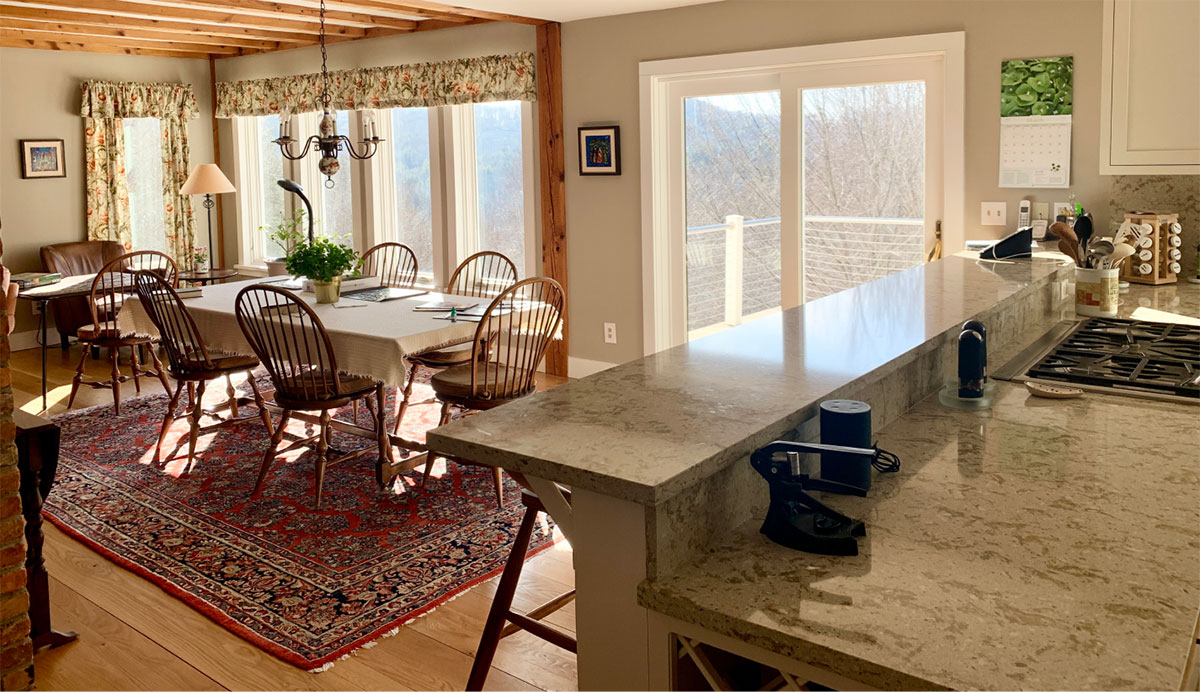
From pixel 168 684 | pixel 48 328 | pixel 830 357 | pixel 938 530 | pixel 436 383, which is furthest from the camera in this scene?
pixel 48 328

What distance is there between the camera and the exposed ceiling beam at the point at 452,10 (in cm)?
518

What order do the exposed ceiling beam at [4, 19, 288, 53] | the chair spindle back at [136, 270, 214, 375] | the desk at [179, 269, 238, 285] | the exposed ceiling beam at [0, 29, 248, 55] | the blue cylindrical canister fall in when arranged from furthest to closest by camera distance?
1. the exposed ceiling beam at [0, 29, 248, 55]
2. the desk at [179, 269, 238, 285]
3. the exposed ceiling beam at [4, 19, 288, 53]
4. the chair spindle back at [136, 270, 214, 375]
5. the blue cylindrical canister

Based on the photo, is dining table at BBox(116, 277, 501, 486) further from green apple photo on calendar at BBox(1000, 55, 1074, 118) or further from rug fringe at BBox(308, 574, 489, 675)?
green apple photo on calendar at BBox(1000, 55, 1074, 118)

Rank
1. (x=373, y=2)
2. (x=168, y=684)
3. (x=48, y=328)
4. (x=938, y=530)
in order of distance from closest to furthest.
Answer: (x=938, y=530) → (x=168, y=684) → (x=373, y=2) → (x=48, y=328)

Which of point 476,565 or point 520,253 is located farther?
point 520,253

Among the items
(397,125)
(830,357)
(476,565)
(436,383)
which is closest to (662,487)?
(830,357)

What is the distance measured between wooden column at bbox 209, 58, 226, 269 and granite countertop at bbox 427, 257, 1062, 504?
7.07 meters

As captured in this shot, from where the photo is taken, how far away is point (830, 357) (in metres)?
1.94

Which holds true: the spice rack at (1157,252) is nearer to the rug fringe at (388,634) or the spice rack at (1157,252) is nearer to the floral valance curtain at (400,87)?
the rug fringe at (388,634)

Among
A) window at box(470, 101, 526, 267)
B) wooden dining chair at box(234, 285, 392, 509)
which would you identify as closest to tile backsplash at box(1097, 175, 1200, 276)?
wooden dining chair at box(234, 285, 392, 509)

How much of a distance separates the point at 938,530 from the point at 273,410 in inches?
185

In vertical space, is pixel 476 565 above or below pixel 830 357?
below

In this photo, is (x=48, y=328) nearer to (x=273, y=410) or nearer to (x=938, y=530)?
(x=273, y=410)

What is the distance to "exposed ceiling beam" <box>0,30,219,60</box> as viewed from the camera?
7.11 metres
